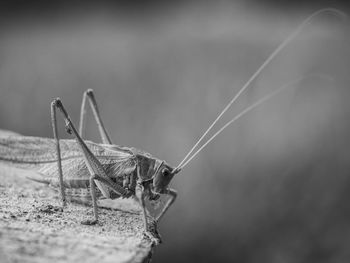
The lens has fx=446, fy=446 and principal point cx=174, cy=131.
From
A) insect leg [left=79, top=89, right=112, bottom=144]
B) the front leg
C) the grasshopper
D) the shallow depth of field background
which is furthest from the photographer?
the shallow depth of field background

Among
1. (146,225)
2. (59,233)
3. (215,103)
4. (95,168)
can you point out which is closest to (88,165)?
(95,168)

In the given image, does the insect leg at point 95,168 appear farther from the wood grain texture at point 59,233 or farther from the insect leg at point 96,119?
the insect leg at point 96,119

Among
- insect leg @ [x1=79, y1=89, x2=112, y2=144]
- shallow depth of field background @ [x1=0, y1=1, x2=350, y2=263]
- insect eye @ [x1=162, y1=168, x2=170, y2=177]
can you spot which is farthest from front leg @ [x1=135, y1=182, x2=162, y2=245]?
shallow depth of field background @ [x1=0, y1=1, x2=350, y2=263]

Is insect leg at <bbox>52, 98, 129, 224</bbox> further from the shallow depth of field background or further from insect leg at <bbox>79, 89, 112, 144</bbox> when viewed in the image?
the shallow depth of field background

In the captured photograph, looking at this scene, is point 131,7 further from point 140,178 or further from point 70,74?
point 140,178

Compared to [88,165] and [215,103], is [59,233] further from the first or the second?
[215,103]

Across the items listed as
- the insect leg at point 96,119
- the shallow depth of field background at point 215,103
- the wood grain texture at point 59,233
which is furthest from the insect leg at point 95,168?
the shallow depth of field background at point 215,103
